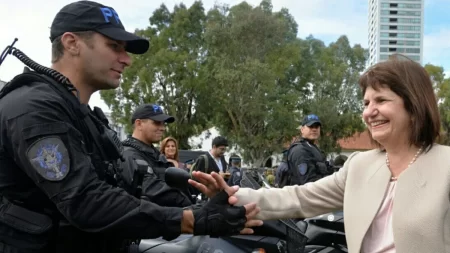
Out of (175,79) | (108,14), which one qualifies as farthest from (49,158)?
(175,79)

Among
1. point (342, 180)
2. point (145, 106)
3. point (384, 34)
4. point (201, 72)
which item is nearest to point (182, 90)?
point (201, 72)

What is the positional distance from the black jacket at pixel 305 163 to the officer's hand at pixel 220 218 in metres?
4.29

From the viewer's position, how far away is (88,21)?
2.05 m

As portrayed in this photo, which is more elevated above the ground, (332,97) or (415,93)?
(332,97)

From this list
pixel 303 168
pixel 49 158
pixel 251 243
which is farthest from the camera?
pixel 303 168

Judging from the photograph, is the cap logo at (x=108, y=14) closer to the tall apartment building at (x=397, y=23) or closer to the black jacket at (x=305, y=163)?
the black jacket at (x=305, y=163)

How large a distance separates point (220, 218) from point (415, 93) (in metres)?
0.89

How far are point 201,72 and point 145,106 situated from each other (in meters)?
29.3

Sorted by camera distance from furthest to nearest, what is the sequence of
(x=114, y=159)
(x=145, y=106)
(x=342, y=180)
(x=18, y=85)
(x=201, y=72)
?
1. (x=201, y=72)
2. (x=145, y=106)
3. (x=342, y=180)
4. (x=114, y=159)
5. (x=18, y=85)

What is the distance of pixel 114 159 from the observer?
82.0 inches

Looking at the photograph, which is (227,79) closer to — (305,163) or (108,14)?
(305,163)

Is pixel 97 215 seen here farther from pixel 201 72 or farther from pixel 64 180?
pixel 201 72

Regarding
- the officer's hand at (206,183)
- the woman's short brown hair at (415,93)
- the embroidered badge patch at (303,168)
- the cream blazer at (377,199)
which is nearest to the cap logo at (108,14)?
the officer's hand at (206,183)

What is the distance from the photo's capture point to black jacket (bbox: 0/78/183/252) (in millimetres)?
1695
